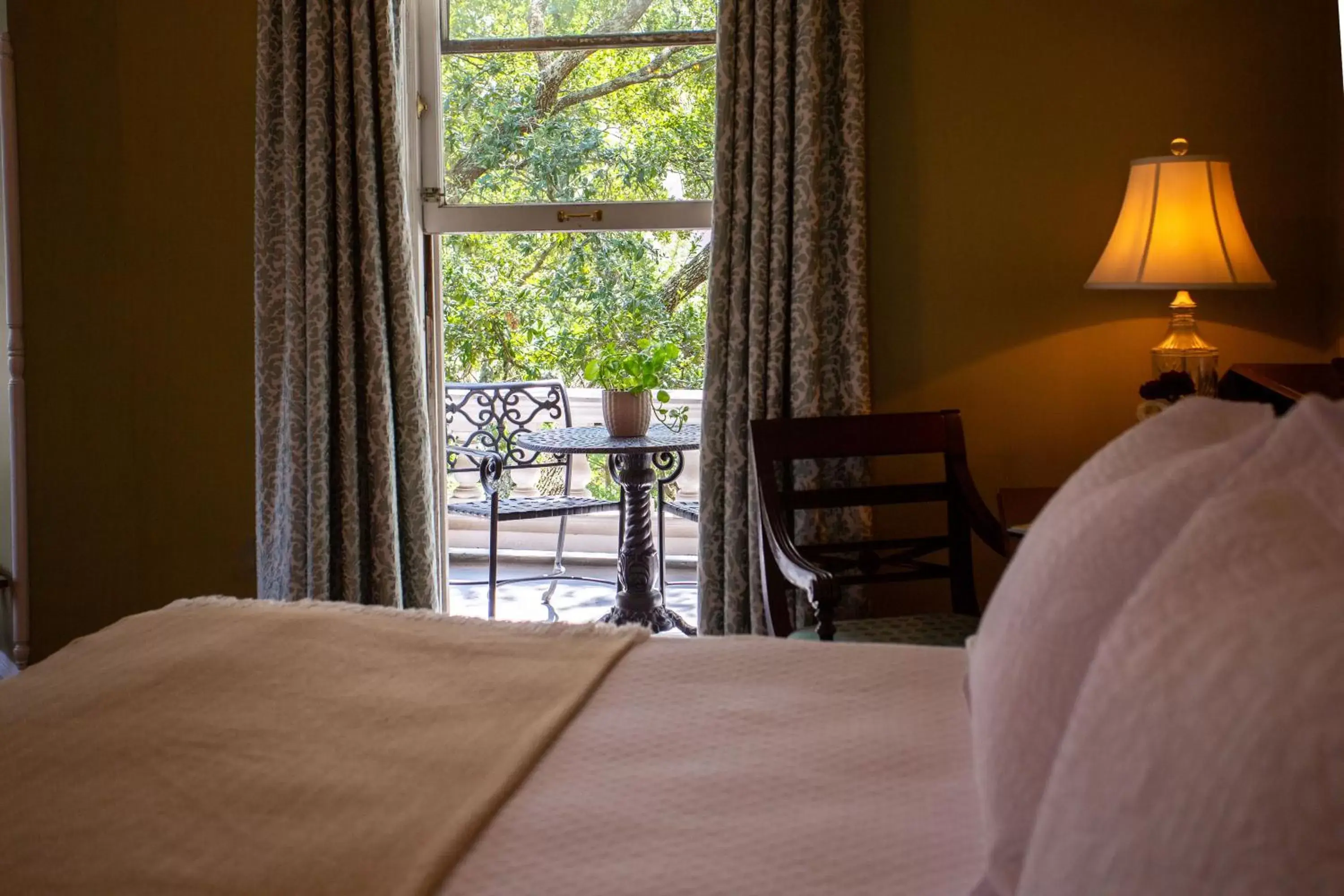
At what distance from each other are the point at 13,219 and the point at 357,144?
1.04m

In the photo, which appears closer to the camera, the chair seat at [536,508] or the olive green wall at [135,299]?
the olive green wall at [135,299]

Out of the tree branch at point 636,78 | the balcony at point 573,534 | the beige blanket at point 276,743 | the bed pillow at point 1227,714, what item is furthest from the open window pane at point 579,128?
the bed pillow at point 1227,714

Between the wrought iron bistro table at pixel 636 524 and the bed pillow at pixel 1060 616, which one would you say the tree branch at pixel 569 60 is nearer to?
the wrought iron bistro table at pixel 636 524

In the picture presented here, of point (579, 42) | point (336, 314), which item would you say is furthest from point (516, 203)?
point (336, 314)

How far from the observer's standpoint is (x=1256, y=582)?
759 mm

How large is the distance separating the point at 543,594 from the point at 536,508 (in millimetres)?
861

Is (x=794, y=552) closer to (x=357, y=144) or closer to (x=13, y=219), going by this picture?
(x=357, y=144)

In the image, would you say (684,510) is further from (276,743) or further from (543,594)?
(276,743)

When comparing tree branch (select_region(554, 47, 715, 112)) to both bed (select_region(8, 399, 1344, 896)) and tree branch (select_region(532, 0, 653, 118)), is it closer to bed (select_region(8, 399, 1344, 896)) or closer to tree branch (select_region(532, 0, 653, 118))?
tree branch (select_region(532, 0, 653, 118))

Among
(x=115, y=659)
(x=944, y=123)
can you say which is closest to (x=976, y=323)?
(x=944, y=123)

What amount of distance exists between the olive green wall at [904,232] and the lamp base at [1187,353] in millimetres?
309

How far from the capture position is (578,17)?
145 inches

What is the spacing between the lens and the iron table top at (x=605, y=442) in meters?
4.01

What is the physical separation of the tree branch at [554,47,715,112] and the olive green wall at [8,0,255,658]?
938mm
